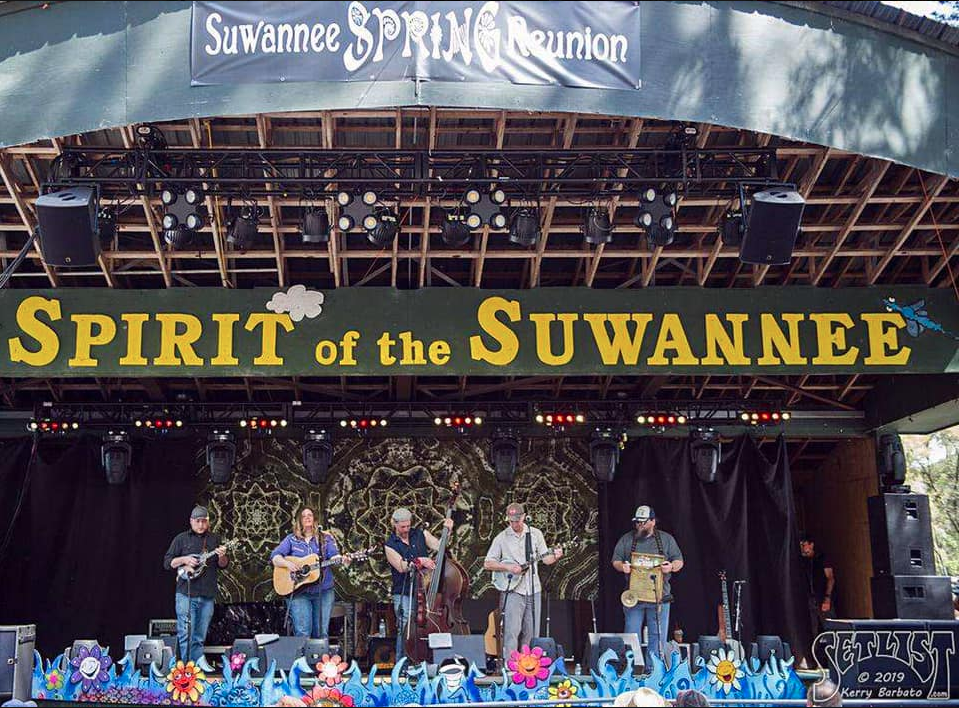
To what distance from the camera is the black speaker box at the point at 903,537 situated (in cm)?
1171

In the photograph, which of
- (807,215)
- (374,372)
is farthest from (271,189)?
(807,215)

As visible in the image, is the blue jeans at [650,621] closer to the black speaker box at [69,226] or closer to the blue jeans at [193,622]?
the blue jeans at [193,622]

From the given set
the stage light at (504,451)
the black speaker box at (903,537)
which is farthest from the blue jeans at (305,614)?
the black speaker box at (903,537)

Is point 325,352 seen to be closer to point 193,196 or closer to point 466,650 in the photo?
point 193,196

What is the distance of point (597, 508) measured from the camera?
14570 mm

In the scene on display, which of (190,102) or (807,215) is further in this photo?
(807,215)

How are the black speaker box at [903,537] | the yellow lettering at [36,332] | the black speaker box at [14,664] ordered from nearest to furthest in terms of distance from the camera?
1. the black speaker box at [14,664]
2. the yellow lettering at [36,332]
3. the black speaker box at [903,537]

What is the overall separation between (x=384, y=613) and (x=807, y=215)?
22.8 feet

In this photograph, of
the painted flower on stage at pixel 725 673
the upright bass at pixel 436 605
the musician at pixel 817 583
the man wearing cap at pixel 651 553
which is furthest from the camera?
the musician at pixel 817 583

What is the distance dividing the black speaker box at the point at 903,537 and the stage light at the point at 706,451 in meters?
2.05

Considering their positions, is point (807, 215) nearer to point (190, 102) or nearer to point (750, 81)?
point (750, 81)

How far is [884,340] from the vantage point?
34.4 ft

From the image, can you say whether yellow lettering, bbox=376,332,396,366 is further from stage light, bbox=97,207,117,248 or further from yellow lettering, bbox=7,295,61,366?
yellow lettering, bbox=7,295,61,366

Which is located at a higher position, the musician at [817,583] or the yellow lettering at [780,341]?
the yellow lettering at [780,341]
